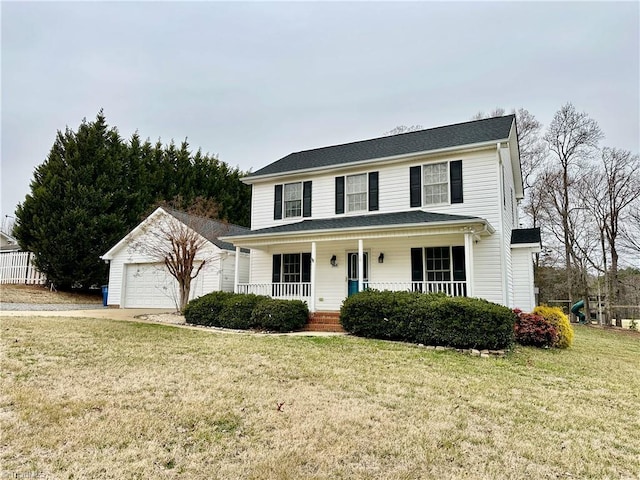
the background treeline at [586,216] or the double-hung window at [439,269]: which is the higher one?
the background treeline at [586,216]

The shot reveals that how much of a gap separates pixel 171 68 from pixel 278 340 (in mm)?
13300

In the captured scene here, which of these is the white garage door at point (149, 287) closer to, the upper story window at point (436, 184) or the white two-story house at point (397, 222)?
the white two-story house at point (397, 222)

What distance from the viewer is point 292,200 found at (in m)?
15.3

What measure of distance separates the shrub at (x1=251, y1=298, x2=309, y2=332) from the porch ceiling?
2386 mm

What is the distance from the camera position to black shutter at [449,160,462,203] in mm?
12539

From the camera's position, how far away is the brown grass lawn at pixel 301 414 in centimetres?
350

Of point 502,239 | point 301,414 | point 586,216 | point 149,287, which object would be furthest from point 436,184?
Result: point 586,216

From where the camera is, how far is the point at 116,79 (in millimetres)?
16500

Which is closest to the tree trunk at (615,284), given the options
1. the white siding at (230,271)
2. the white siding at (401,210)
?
the white siding at (401,210)

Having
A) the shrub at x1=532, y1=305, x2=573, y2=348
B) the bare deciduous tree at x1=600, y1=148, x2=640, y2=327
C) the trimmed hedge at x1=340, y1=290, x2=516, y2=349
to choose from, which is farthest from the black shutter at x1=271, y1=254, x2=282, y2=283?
the bare deciduous tree at x1=600, y1=148, x2=640, y2=327

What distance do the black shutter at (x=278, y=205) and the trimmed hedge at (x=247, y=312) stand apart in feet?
13.5

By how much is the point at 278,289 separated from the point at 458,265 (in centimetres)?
604

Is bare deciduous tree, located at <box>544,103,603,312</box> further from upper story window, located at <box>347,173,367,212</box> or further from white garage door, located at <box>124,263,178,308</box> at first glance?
white garage door, located at <box>124,263,178,308</box>

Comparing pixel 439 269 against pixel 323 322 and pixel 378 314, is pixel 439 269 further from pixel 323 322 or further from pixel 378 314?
pixel 323 322
